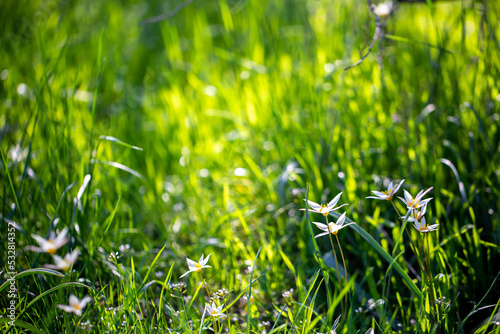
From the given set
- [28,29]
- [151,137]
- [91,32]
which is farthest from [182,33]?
[151,137]

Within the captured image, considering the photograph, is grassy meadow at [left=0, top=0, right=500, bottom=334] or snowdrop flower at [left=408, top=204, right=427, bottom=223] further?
grassy meadow at [left=0, top=0, right=500, bottom=334]

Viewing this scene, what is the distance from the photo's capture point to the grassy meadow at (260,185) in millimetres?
1114

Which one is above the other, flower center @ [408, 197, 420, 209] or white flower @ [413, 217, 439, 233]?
flower center @ [408, 197, 420, 209]

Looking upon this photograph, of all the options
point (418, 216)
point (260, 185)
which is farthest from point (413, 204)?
point (260, 185)

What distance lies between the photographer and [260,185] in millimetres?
1794

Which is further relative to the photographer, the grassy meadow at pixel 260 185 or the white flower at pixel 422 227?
the grassy meadow at pixel 260 185

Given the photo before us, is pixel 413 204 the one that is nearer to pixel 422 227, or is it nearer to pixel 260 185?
pixel 422 227

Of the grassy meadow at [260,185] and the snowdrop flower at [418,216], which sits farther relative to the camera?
the grassy meadow at [260,185]

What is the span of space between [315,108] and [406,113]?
393mm

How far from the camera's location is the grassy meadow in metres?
1.11

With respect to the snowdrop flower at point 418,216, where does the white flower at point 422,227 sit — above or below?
below

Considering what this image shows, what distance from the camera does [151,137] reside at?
2184mm

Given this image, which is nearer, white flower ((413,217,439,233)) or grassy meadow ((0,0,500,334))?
white flower ((413,217,439,233))

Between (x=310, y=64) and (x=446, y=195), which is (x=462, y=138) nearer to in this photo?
(x=446, y=195)
